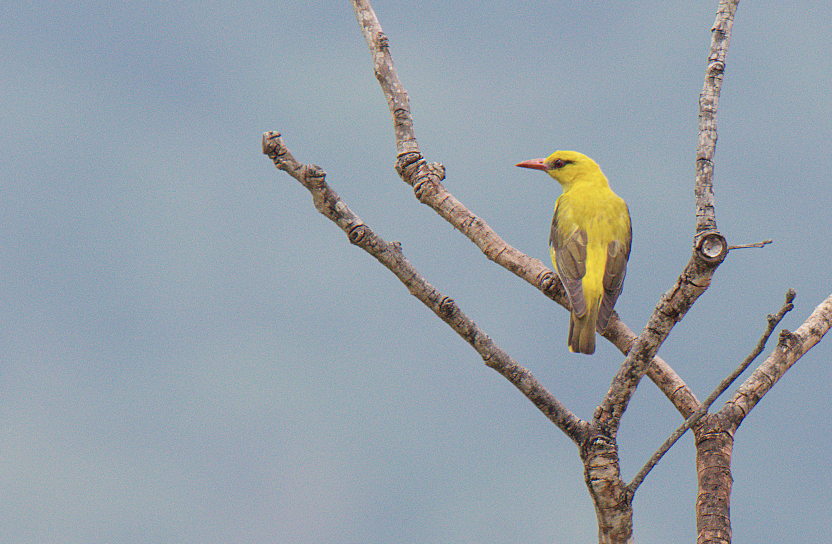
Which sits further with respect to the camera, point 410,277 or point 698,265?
point 410,277

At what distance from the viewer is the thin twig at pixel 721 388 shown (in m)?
3.37

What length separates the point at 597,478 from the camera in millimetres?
3787

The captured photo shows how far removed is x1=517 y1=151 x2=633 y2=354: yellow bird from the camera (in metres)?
5.56

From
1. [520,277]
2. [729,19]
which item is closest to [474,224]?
[520,277]

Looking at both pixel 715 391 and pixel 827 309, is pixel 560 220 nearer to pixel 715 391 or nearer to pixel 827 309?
pixel 827 309

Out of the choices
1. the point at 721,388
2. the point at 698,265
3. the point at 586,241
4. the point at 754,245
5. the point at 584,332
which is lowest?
the point at 721,388

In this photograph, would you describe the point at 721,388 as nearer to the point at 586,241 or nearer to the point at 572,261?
the point at 572,261

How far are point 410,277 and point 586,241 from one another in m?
2.60

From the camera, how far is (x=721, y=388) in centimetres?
349

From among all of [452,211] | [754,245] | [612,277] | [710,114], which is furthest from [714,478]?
[452,211]

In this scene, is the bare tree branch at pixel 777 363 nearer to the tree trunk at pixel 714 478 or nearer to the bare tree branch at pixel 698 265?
the tree trunk at pixel 714 478

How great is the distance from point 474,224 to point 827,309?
2.50 metres

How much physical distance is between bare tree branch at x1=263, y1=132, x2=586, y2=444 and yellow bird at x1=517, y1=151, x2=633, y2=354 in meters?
1.68

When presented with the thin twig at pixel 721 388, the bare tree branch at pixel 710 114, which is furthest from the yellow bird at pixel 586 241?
the thin twig at pixel 721 388
